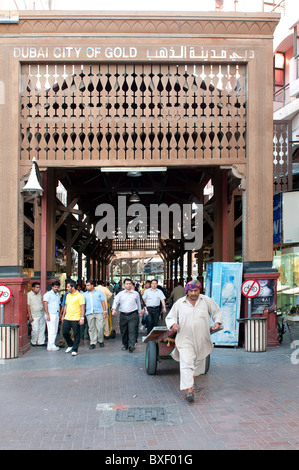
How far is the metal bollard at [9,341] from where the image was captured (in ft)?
34.4

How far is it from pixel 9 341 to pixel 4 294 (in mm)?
1037

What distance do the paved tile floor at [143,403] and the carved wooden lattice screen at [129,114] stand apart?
4.60 metres

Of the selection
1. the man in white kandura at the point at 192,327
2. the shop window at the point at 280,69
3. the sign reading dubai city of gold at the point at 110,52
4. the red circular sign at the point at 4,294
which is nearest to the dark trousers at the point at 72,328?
the red circular sign at the point at 4,294

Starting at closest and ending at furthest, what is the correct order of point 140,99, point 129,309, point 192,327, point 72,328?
point 192,327
point 72,328
point 129,309
point 140,99

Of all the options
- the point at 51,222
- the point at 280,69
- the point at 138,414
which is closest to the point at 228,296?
the point at 138,414

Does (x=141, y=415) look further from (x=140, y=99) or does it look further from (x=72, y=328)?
(x=140, y=99)

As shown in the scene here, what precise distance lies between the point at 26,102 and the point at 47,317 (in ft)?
16.4

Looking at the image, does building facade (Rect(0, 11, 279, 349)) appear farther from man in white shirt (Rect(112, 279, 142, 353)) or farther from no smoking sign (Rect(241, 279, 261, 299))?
man in white shirt (Rect(112, 279, 142, 353))

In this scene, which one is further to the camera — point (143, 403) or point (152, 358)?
point (152, 358)

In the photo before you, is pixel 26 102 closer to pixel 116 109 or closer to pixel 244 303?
pixel 116 109

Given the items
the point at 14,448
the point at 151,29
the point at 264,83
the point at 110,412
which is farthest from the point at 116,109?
the point at 14,448

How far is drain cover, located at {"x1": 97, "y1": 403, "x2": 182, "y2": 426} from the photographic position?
6.31 metres

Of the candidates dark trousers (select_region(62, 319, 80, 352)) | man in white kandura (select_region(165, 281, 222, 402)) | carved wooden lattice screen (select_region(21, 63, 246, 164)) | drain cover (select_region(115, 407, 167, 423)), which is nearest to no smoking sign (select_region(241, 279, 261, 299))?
carved wooden lattice screen (select_region(21, 63, 246, 164))

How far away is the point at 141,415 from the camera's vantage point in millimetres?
6570
